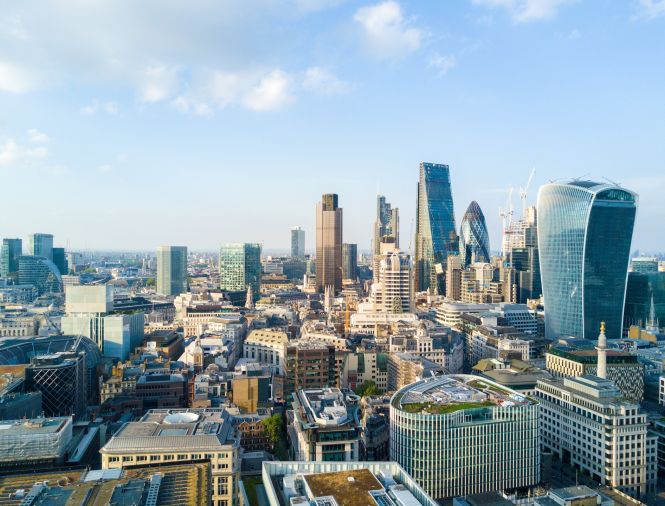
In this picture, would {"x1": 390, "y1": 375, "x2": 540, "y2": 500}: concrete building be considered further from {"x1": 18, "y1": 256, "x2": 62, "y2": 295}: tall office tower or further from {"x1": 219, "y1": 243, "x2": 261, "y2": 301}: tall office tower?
{"x1": 18, "y1": 256, "x2": 62, "y2": 295}: tall office tower

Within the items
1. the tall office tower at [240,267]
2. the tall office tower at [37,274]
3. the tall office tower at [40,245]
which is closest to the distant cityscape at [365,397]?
the tall office tower at [37,274]

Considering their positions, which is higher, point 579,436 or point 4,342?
point 4,342

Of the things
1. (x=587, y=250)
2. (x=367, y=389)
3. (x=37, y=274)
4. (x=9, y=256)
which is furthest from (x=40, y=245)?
(x=587, y=250)

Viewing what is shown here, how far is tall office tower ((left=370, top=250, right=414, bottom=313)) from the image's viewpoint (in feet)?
366

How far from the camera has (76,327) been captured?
88.8 meters

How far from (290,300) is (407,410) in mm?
126952

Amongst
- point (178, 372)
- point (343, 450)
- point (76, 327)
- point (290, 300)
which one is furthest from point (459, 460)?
point (290, 300)

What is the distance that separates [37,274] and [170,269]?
3917 centimetres

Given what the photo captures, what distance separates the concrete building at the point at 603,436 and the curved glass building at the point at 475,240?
144818mm

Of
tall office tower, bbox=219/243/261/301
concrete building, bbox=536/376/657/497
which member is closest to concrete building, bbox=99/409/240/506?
concrete building, bbox=536/376/657/497

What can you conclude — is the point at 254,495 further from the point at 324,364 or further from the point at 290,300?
the point at 290,300

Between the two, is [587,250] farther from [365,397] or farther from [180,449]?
[180,449]

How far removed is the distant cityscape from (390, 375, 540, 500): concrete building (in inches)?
5.9

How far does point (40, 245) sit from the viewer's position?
19212cm
